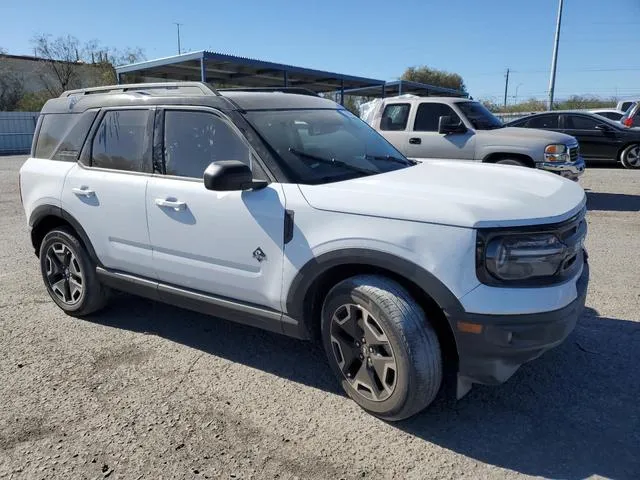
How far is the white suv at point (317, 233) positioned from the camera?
264 centimetres

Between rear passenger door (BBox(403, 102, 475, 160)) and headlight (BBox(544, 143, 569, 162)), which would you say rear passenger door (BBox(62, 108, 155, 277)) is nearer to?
rear passenger door (BBox(403, 102, 475, 160))

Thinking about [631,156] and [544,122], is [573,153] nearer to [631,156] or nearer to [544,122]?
→ [544,122]

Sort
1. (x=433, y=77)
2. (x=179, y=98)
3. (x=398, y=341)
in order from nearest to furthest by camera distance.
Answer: (x=398, y=341) < (x=179, y=98) < (x=433, y=77)

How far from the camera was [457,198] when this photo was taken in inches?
111

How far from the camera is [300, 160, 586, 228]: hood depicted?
8.71ft

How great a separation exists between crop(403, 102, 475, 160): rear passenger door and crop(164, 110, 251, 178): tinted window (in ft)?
21.1

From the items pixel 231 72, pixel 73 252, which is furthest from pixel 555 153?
pixel 231 72

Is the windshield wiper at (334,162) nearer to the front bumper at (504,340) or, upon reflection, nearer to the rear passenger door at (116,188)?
the rear passenger door at (116,188)

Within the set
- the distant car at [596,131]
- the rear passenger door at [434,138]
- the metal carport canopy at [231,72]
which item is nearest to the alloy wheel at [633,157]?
the distant car at [596,131]

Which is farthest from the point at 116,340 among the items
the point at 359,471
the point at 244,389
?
the point at 359,471

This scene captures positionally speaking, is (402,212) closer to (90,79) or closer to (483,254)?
(483,254)

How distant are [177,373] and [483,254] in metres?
2.27

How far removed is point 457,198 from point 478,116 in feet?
24.4

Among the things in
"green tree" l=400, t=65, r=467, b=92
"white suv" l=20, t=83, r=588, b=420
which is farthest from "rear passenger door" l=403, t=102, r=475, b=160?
"green tree" l=400, t=65, r=467, b=92
